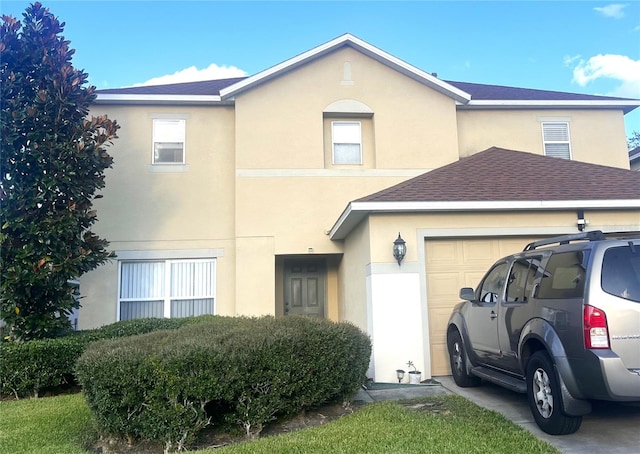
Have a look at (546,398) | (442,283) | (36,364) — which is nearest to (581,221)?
(442,283)

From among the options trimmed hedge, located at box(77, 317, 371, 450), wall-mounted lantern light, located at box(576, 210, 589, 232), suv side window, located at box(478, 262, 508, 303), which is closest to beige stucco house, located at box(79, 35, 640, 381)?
wall-mounted lantern light, located at box(576, 210, 589, 232)

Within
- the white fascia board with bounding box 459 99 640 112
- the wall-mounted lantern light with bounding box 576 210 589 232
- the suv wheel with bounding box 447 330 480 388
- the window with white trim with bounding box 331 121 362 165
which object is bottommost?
the suv wheel with bounding box 447 330 480 388

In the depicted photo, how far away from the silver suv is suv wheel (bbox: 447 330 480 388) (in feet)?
3.78

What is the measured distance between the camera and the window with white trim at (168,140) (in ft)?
40.3

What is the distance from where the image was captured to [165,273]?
38.9 feet

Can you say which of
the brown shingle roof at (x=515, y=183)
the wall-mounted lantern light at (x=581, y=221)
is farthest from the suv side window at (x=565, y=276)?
the wall-mounted lantern light at (x=581, y=221)

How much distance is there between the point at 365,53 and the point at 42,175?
8.29 m

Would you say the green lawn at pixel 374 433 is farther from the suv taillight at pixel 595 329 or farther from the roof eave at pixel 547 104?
the roof eave at pixel 547 104

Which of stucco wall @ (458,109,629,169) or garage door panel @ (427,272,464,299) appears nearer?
garage door panel @ (427,272,464,299)

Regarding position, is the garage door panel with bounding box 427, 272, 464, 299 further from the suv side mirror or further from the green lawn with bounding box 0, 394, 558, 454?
the green lawn with bounding box 0, 394, 558, 454

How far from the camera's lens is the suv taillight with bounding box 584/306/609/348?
Result: 4223mm

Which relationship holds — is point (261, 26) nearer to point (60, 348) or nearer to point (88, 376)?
point (60, 348)

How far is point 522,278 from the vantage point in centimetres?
578

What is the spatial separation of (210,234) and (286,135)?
3.23 m
